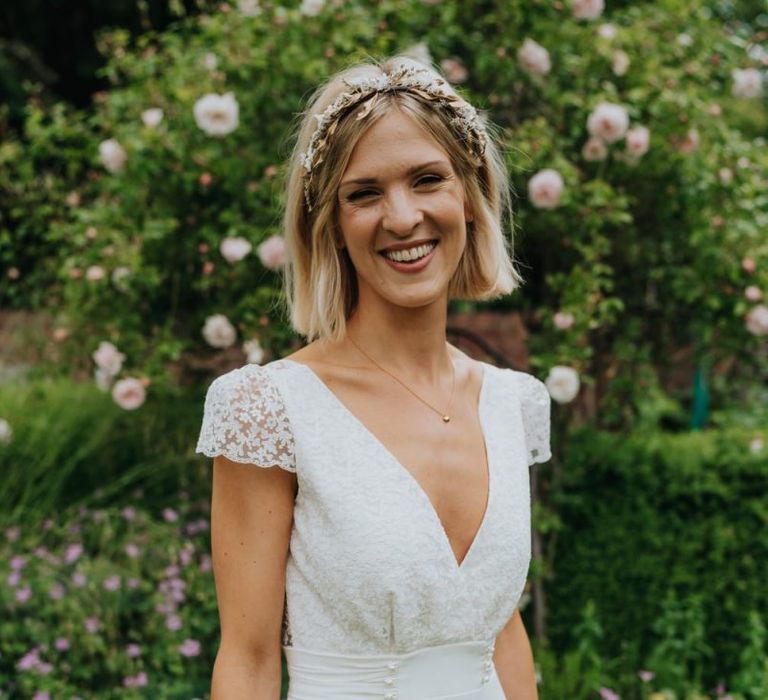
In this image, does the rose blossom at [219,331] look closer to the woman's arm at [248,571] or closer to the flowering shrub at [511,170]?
the flowering shrub at [511,170]

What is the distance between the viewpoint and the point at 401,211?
1753 mm

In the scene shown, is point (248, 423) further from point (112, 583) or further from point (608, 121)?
point (608, 121)

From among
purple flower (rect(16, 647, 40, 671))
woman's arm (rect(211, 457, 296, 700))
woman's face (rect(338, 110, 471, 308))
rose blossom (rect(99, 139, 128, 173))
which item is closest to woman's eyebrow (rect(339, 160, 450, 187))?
woman's face (rect(338, 110, 471, 308))

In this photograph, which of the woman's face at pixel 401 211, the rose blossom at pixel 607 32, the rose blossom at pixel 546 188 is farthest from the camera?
the rose blossom at pixel 607 32

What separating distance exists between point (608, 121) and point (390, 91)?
2268 millimetres

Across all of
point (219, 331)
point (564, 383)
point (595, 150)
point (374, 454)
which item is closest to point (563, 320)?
point (564, 383)

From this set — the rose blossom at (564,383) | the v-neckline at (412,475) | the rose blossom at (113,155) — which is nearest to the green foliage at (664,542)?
the rose blossom at (564,383)

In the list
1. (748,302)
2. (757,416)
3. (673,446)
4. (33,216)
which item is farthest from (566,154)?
(33,216)

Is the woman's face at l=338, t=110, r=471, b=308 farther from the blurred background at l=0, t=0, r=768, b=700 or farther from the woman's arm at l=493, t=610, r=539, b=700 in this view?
the blurred background at l=0, t=0, r=768, b=700

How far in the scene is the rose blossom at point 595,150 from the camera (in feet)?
13.2

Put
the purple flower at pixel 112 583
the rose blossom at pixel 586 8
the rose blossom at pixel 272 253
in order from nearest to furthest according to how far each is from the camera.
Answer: the purple flower at pixel 112 583 < the rose blossom at pixel 272 253 < the rose blossom at pixel 586 8

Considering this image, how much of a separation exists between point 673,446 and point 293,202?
9.95ft

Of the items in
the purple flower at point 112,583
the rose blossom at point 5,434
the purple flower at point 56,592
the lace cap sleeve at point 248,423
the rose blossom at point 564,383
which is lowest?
→ the purple flower at point 56,592

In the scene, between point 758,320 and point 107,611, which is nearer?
point 107,611
